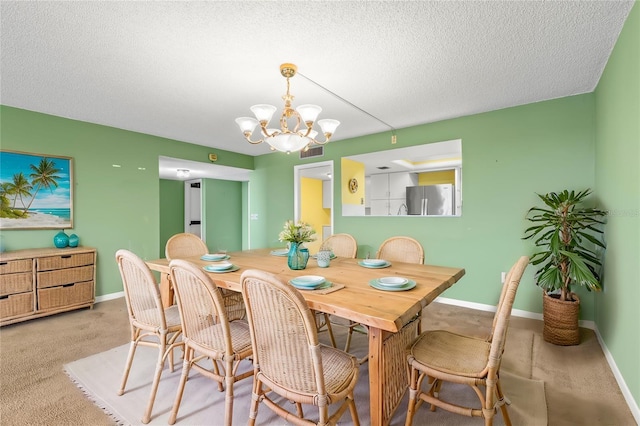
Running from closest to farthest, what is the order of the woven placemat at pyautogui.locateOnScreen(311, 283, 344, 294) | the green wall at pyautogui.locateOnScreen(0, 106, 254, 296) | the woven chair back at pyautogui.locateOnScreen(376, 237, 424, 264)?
the woven placemat at pyautogui.locateOnScreen(311, 283, 344, 294)
the woven chair back at pyautogui.locateOnScreen(376, 237, 424, 264)
the green wall at pyautogui.locateOnScreen(0, 106, 254, 296)

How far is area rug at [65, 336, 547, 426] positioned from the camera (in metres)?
1.65

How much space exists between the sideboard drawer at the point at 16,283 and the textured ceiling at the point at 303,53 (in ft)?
5.96

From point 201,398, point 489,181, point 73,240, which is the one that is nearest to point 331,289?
point 201,398

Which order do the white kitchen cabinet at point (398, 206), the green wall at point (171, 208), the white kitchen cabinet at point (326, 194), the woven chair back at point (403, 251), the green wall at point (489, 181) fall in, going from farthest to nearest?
1. the green wall at point (171, 208)
2. the white kitchen cabinet at point (326, 194)
3. the white kitchen cabinet at point (398, 206)
4. the woven chair back at point (403, 251)
5. the green wall at point (489, 181)

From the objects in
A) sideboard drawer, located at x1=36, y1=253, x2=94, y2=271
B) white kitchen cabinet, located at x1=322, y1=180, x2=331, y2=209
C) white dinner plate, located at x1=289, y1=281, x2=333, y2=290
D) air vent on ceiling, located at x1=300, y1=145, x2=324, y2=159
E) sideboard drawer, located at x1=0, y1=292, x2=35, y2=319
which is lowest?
sideboard drawer, located at x1=0, y1=292, x2=35, y2=319

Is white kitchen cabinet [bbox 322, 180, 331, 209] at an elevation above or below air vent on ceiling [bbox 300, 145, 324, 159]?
below

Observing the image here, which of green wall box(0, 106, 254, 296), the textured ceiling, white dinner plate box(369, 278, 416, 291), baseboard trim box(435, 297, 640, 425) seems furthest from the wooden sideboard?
baseboard trim box(435, 297, 640, 425)

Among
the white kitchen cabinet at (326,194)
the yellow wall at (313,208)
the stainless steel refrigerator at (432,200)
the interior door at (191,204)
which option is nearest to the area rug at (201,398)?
the stainless steel refrigerator at (432,200)

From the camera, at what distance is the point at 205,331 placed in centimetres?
166

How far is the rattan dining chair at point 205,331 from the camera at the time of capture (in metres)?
1.44

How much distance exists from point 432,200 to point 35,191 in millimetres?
5664

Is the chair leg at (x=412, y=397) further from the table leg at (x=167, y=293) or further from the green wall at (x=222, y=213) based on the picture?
the green wall at (x=222, y=213)

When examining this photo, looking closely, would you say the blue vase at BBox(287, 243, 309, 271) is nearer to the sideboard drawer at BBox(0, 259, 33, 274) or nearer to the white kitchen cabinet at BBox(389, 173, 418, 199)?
the sideboard drawer at BBox(0, 259, 33, 274)

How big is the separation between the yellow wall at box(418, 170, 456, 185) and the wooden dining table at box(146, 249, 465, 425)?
4581 millimetres
